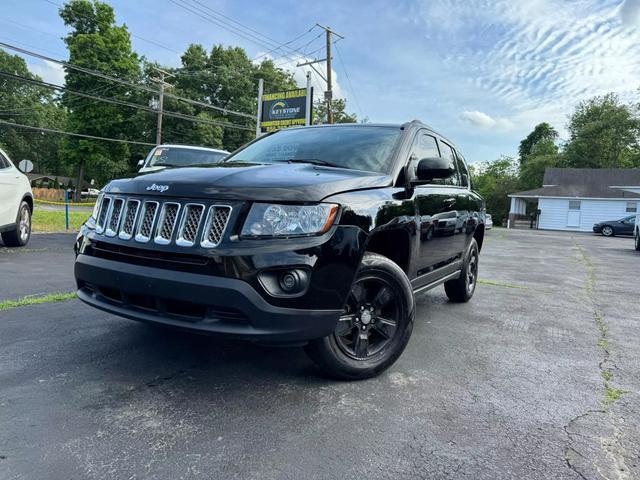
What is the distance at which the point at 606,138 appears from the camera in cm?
4972

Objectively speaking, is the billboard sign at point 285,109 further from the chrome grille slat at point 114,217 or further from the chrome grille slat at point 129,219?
the chrome grille slat at point 129,219

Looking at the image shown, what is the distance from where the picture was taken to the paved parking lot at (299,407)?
205cm

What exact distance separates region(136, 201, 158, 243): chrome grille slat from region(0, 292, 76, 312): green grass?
2522 mm

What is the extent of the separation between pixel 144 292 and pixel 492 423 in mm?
2054

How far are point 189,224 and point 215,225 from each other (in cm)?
17

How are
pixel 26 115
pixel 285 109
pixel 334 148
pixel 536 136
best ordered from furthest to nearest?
pixel 536 136
pixel 26 115
pixel 285 109
pixel 334 148

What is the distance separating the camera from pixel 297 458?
2084 mm

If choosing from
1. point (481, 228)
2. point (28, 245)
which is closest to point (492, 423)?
point (481, 228)

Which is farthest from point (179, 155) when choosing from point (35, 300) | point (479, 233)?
point (479, 233)

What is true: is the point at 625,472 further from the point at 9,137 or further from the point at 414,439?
the point at 9,137

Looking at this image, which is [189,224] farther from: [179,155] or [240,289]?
[179,155]

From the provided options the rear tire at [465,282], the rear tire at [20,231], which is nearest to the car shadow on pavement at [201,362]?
the rear tire at [465,282]

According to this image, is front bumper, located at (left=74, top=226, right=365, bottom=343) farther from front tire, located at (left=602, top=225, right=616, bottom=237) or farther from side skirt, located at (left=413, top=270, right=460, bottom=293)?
front tire, located at (left=602, top=225, right=616, bottom=237)

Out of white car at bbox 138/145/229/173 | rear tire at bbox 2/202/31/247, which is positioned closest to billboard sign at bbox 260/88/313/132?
white car at bbox 138/145/229/173
